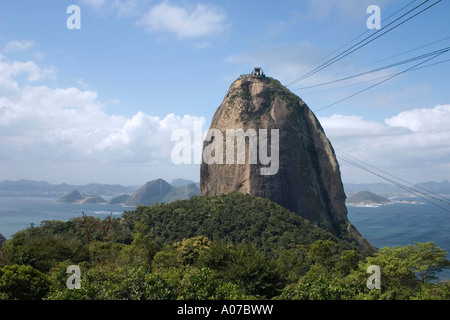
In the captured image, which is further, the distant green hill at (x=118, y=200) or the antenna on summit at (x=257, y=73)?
the distant green hill at (x=118, y=200)

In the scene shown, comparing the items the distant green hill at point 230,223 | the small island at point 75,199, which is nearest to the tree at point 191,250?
the distant green hill at point 230,223

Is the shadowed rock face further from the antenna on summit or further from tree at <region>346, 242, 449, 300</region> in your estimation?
tree at <region>346, 242, 449, 300</region>

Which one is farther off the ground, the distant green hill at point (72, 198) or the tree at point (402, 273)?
the tree at point (402, 273)

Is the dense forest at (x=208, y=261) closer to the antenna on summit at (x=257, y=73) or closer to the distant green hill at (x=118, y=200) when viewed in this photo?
the antenna on summit at (x=257, y=73)

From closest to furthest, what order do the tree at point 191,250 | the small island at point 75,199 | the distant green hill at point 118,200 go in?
the tree at point 191,250, the small island at point 75,199, the distant green hill at point 118,200

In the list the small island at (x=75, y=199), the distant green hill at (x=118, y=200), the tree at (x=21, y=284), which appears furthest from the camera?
the distant green hill at (x=118, y=200)

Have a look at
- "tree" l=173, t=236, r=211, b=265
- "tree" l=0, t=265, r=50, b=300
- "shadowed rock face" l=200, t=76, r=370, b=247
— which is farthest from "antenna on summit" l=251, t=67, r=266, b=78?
"tree" l=0, t=265, r=50, b=300

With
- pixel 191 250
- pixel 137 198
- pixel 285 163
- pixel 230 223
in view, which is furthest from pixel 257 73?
pixel 137 198

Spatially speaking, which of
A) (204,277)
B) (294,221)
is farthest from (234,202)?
(204,277)
